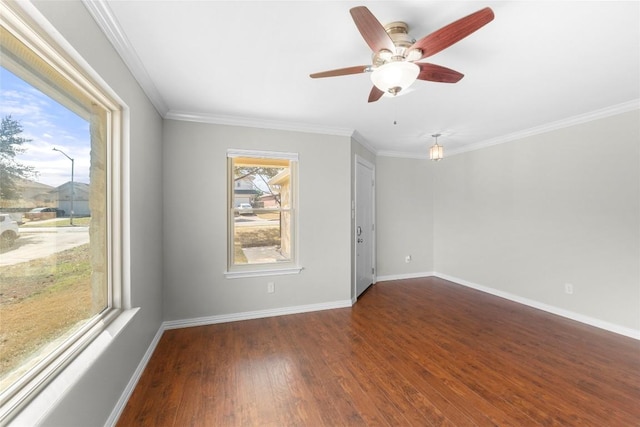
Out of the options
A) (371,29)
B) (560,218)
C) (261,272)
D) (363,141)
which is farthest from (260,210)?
(560,218)

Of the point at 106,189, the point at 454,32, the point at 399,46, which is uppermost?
the point at 399,46

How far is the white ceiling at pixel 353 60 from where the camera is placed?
1500 mm

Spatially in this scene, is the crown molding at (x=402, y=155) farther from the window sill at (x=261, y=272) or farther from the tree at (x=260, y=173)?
the window sill at (x=261, y=272)

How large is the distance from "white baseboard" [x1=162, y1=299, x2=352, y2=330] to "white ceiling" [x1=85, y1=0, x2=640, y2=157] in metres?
2.35

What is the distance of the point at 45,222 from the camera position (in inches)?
49.6

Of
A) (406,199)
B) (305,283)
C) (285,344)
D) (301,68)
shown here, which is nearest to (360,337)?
(285,344)

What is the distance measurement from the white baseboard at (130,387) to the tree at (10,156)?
1.45 m

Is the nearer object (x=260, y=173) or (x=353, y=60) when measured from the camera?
(x=353, y=60)

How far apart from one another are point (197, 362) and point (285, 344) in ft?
2.66

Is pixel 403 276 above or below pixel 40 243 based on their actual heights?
below

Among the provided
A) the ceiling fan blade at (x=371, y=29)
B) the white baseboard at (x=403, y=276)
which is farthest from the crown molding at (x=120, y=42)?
the white baseboard at (x=403, y=276)

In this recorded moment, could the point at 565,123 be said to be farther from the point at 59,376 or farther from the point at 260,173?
the point at 59,376

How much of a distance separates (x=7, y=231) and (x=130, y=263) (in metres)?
1.02

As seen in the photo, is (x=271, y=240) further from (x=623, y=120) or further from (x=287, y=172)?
(x=623, y=120)
